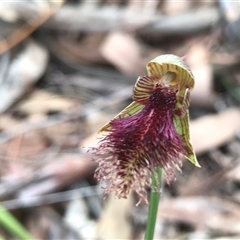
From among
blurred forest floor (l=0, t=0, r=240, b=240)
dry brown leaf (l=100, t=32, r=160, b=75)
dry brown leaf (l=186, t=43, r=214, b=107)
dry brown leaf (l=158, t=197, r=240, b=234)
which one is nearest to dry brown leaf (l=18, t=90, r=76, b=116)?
blurred forest floor (l=0, t=0, r=240, b=240)

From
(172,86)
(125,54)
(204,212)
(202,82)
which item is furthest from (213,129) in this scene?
(172,86)

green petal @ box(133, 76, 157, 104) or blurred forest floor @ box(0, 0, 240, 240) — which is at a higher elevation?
blurred forest floor @ box(0, 0, 240, 240)

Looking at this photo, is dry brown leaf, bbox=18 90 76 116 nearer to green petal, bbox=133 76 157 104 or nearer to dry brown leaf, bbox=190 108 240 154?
A: dry brown leaf, bbox=190 108 240 154

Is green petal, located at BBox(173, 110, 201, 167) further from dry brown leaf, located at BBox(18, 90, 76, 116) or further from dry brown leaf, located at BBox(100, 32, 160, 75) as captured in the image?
dry brown leaf, located at BBox(100, 32, 160, 75)

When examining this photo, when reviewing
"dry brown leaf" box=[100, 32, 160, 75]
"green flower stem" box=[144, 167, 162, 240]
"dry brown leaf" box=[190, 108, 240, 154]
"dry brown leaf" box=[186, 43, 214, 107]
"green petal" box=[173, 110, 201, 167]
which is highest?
"dry brown leaf" box=[100, 32, 160, 75]

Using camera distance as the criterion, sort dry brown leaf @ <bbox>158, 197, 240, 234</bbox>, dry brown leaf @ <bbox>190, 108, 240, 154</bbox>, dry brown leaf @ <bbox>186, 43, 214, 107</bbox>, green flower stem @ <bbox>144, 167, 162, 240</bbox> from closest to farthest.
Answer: green flower stem @ <bbox>144, 167, 162, 240</bbox> < dry brown leaf @ <bbox>158, 197, 240, 234</bbox> < dry brown leaf @ <bbox>190, 108, 240, 154</bbox> < dry brown leaf @ <bbox>186, 43, 214, 107</bbox>

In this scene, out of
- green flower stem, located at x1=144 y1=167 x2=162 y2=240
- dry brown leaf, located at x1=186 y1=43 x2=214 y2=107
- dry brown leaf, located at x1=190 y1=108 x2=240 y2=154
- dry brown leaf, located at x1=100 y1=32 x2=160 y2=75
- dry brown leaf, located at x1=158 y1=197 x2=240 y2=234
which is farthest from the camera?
dry brown leaf, located at x1=100 y1=32 x2=160 y2=75

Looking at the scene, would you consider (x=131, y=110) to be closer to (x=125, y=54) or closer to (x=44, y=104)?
(x=44, y=104)

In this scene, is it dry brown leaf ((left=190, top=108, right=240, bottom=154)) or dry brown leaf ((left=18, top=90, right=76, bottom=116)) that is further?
dry brown leaf ((left=18, top=90, right=76, bottom=116))
